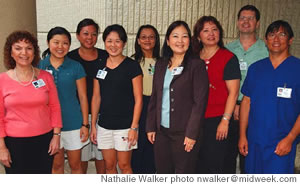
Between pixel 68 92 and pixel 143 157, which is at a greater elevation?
pixel 68 92

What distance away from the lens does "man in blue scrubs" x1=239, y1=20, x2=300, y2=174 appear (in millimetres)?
2180

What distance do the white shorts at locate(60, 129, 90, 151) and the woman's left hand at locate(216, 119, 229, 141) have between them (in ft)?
4.27

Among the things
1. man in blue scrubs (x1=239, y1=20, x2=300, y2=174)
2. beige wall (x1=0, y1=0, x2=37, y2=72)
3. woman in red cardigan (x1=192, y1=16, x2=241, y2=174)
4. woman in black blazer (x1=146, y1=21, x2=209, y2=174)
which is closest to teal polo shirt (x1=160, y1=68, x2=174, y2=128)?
woman in black blazer (x1=146, y1=21, x2=209, y2=174)

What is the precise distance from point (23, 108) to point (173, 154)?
121 centimetres

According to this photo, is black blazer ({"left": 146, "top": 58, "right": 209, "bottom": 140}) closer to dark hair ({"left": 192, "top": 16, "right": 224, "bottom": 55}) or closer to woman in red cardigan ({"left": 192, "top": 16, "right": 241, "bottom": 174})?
woman in red cardigan ({"left": 192, "top": 16, "right": 241, "bottom": 174})

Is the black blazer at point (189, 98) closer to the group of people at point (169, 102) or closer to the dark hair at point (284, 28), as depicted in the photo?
the group of people at point (169, 102)

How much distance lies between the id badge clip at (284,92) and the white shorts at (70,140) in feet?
5.92

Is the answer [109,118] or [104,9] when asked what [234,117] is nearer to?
[109,118]

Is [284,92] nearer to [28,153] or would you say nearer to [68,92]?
[68,92]

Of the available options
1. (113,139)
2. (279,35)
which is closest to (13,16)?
(113,139)

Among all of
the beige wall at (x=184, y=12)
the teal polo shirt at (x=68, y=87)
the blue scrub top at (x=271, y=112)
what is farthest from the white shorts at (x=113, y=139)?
the beige wall at (x=184, y=12)

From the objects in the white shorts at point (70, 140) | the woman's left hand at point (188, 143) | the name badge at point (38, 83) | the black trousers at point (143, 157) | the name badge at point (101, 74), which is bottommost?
the black trousers at point (143, 157)

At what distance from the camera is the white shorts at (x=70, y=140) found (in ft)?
8.97

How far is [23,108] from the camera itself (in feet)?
7.16
